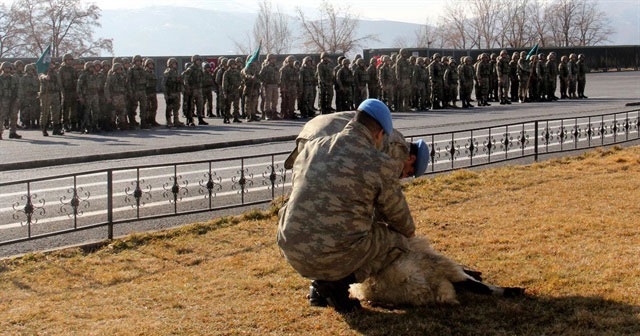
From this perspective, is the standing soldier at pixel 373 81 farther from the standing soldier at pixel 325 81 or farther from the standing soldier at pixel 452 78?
the standing soldier at pixel 452 78

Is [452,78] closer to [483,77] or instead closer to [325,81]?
[483,77]

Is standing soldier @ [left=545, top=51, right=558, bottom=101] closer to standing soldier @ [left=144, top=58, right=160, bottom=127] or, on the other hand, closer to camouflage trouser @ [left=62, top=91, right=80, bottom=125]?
standing soldier @ [left=144, top=58, right=160, bottom=127]

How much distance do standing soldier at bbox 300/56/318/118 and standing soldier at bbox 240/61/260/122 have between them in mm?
1372

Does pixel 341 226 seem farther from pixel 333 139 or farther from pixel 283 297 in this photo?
pixel 283 297

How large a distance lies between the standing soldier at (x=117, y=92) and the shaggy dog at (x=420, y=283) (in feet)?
53.9

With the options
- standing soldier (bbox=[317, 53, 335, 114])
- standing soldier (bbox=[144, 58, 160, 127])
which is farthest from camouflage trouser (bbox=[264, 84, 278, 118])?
standing soldier (bbox=[144, 58, 160, 127])

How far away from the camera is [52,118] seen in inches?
850

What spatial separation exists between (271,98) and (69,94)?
5958 mm

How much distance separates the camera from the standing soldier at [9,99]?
68.5ft

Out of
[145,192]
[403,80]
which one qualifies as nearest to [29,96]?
[403,80]

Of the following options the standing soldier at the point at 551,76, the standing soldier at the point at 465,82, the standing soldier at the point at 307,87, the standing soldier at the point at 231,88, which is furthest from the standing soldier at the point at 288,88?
the standing soldier at the point at 551,76

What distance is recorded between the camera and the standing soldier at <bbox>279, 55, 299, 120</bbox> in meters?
25.8

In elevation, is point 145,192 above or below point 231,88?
below

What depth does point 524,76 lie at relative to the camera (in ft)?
106
